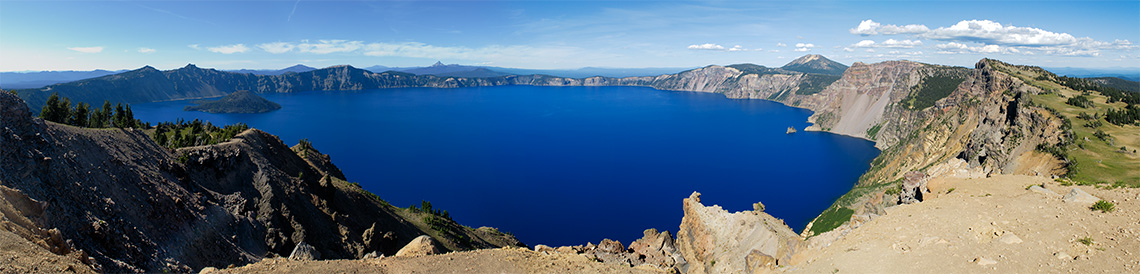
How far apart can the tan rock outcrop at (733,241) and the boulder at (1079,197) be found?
11.3 metres

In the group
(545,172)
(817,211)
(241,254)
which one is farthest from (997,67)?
(241,254)

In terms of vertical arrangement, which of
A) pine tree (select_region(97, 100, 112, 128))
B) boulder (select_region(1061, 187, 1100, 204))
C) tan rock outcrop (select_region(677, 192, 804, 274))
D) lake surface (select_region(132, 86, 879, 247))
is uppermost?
pine tree (select_region(97, 100, 112, 128))

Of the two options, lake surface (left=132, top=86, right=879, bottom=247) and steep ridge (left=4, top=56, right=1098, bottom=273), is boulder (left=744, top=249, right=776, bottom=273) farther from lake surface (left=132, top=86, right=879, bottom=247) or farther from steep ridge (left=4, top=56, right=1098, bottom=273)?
lake surface (left=132, top=86, right=879, bottom=247)

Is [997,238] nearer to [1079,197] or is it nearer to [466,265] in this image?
[1079,197]

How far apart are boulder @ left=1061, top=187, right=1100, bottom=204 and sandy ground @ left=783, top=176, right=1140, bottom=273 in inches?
14.9

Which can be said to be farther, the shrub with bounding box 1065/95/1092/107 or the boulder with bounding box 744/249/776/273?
the shrub with bounding box 1065/95/1092/107

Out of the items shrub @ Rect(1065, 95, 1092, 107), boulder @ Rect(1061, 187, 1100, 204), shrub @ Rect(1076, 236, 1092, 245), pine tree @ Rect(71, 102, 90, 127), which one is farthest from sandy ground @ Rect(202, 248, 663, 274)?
shrub @ Rect(1065, 95, 1092, 107)

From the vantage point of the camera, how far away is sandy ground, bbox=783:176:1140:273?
16969 mm

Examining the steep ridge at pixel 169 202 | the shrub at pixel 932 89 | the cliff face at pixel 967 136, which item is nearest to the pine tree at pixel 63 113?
the steep ridge at pixel 169 202

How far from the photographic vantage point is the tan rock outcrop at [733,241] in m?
26.3

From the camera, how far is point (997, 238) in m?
19.2

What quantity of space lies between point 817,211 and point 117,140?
92981mm

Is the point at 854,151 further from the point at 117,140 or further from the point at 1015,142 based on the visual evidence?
the point at 117,140

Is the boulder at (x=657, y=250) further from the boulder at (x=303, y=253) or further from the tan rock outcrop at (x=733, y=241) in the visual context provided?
the boulder at (x=303, y=253)
